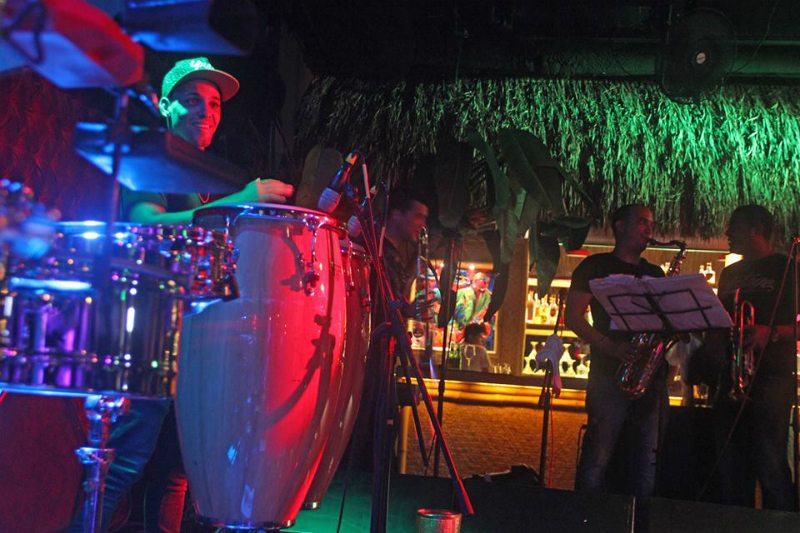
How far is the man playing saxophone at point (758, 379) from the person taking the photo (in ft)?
15.5

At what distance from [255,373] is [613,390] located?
2580 millimetres

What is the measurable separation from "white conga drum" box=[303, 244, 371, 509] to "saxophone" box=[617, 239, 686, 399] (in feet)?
6.27

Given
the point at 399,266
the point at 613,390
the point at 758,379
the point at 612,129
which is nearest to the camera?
the point at 399,266

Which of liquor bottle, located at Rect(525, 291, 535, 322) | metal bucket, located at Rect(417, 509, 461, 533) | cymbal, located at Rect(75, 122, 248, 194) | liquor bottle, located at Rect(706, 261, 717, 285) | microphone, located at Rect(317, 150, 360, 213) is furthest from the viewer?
liquor bottle, located at Rect(525, 291, 535, 322)

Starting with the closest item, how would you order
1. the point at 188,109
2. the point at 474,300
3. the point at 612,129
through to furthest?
the point at 188,109, the point at 612,129, the point at 474,300

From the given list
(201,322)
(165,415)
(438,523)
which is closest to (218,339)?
(201,322)

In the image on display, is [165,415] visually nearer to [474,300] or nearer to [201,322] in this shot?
[201,322]

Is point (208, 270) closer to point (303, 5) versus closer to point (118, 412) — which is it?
point (118, 412)

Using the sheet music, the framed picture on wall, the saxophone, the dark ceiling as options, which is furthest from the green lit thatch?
the sheet music

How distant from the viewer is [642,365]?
187 inches

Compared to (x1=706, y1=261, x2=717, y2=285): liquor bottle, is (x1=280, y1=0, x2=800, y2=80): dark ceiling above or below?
above

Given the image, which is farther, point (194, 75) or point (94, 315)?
point (194, 75)

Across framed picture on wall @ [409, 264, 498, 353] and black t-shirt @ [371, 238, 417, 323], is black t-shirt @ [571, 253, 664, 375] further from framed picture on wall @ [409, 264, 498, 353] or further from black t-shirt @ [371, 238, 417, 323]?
framed picture on wall @ [409, 264, 498, 353]

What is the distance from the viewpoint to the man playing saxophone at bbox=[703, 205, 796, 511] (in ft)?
15.5
